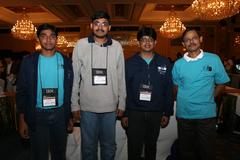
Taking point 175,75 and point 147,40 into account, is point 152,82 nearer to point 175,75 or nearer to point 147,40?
point 175,75

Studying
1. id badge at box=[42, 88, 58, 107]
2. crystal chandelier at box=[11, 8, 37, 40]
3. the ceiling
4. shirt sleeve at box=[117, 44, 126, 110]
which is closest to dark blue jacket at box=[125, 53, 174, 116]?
shirt sleeve at box=[117, 44, 126, 110]

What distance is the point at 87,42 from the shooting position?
230 cm

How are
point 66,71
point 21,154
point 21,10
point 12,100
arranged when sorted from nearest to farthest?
1. point 66,71
2. point 21,154
3. point 12,100
4. point 21,10

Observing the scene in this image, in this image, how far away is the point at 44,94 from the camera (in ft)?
7.18

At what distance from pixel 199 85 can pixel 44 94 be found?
1362mm

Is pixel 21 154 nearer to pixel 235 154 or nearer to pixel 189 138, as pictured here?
pixel 189 138

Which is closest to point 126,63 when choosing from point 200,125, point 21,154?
point 200,125

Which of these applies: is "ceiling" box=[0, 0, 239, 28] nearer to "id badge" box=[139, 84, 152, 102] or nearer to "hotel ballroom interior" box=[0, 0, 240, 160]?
"hotel ballroom interior" box=[0, 0, 240, 160]

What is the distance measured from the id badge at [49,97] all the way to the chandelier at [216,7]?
3.76m

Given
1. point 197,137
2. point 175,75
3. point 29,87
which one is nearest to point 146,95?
point 175,75

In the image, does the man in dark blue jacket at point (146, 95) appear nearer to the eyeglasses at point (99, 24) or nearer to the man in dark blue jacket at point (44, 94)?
the eyeglasses at point (99, 24)

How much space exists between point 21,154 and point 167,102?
212 cm

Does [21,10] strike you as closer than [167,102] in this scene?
No

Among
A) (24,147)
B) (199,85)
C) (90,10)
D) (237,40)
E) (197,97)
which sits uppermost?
(90,10)
